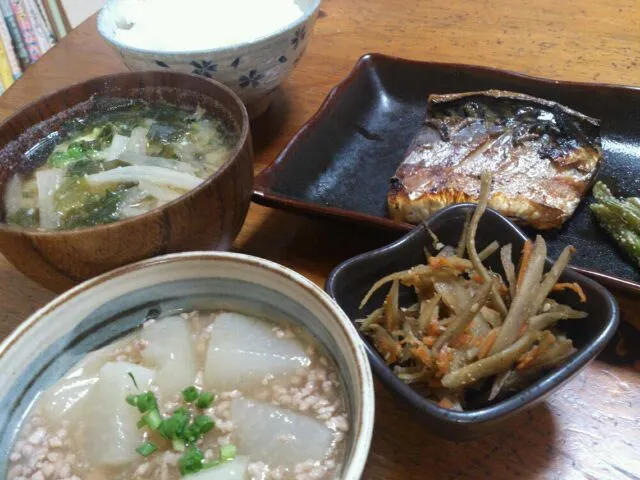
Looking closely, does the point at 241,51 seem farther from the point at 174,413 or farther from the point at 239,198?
the point at 174,413

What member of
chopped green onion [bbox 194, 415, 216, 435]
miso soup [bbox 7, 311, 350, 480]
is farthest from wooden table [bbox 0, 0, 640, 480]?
chopped green onion [bbox 194, 415, 216, 435]

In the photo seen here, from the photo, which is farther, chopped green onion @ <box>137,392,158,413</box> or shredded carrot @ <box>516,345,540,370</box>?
shredded carrot @ <box>516,345,540,370</box>

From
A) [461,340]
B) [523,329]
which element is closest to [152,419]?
[461,340]

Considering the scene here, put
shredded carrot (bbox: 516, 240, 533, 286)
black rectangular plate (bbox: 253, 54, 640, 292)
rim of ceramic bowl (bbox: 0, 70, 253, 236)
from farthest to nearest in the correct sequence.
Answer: black rectangular plate (bbox: 253, 54, 640, 292) < shredded carrot (bbox: 516, 240, 533, 286) < rim of ceramic bowl (bbox: 0, 70, 253, 236)

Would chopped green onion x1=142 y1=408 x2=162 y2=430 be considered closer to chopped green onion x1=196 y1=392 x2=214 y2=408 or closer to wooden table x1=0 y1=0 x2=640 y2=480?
chopped green onion x1=196 y1=392 x2=214 y2=408

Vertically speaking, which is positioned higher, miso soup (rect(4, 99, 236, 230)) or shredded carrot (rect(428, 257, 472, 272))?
miso soup (rect(4, 99, 236, 230))

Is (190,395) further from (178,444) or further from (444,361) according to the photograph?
(444,361)

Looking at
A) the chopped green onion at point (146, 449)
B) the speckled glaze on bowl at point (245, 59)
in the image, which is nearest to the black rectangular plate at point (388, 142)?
the speckled glaze on bowl at point (245, 59)
